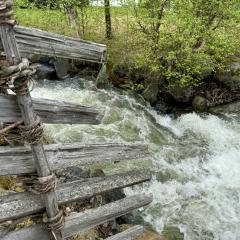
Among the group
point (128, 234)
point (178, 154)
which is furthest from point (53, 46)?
point (178, 154)

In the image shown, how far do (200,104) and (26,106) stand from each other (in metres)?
8.83

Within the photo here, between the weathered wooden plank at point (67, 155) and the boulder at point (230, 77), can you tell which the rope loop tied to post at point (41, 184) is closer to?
the weathered wooden plank at point (67, 155)

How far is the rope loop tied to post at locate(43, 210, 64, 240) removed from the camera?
8.75 ft

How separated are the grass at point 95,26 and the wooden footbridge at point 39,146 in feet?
29.3

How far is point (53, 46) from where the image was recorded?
2420mm

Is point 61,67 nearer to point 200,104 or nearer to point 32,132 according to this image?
point 200,104

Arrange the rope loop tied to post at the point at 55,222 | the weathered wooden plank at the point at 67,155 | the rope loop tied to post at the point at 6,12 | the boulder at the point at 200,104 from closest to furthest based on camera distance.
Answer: the rope loop tied to post at the point at 6,12 → the weathered wooden plank at the point at 67,155 → the rope loop tied to post at the point at 55,222 → the boulder at the point at 200,104

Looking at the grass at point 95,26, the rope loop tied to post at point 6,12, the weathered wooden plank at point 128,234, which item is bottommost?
the grass at point 95,26

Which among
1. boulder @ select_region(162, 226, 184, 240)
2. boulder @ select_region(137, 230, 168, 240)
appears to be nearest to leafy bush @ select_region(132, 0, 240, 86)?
boulder @ select_region(162, 226, 184, 240)

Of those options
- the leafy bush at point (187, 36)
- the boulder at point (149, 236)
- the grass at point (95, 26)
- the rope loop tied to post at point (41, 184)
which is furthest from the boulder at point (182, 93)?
the rope loop tied to post at point (41, 184)

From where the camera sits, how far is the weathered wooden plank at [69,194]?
2.51m

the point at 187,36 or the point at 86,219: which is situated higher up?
the point at 86,219

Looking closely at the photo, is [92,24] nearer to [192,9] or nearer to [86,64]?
[86,64]

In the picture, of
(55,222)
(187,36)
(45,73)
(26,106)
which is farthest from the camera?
(45,73)
